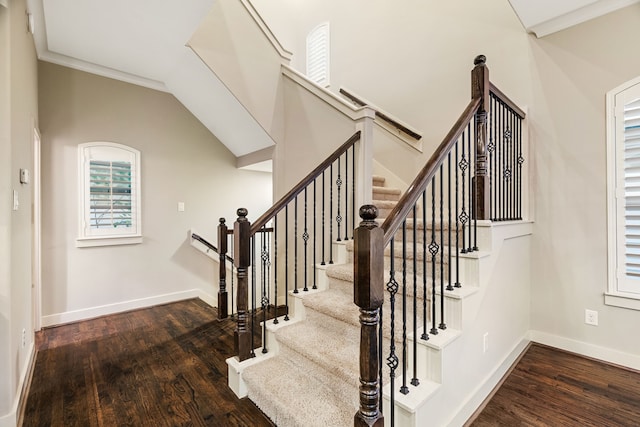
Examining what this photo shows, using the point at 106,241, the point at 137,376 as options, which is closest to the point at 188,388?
the point at 137,376

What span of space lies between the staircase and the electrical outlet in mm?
1607

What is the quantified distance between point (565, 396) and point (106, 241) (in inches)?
179

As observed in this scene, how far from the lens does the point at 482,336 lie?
1.92 m

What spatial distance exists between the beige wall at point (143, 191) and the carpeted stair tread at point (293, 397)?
2633mm

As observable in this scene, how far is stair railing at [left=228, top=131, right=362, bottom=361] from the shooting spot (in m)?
2.06

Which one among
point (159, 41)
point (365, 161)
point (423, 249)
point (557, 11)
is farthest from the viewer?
point (159, 41)

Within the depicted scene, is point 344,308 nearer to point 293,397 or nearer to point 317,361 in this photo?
point 317,361

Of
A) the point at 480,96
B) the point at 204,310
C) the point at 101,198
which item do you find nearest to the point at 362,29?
the point at 480,96

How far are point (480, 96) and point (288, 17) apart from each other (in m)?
4.53

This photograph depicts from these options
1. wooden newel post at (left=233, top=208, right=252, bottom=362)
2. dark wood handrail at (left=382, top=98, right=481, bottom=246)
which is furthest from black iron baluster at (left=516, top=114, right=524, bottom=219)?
wooden newel post at (left=233, top=208, right=252, bottom=362)

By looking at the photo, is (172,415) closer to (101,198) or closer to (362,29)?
(101,198)

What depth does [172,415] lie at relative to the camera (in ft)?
5.98

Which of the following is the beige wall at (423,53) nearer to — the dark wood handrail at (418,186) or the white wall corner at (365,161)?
the white wall corner at (365,161)

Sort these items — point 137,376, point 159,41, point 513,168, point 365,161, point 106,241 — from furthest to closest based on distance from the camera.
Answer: point 106,241 < point 159,41 < point 365,161 < point 513,168 < point 137,376
